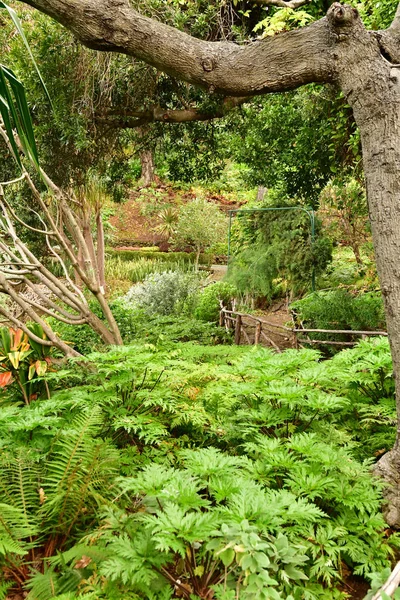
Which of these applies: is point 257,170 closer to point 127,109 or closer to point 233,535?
point 127,109

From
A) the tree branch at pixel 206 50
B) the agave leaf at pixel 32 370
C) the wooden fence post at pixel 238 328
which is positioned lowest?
the wooden fence post at pixel 238 328

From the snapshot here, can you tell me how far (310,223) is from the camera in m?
7.39

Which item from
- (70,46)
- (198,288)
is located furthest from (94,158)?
(198,288)

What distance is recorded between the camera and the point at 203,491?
1.98m

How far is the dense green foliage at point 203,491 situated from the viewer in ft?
4.25

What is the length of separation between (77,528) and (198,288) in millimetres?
7587

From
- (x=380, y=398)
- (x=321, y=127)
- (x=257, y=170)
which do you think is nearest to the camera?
(x=380, y=398)

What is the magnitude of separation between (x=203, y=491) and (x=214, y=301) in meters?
6.43

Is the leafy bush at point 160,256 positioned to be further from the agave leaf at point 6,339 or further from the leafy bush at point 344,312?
the agave leaf at point 6,339

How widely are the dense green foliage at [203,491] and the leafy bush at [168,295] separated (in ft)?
19.2

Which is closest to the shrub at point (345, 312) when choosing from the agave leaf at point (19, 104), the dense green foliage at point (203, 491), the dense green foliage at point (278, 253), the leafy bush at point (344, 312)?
the leafy bush at point (344, 312)

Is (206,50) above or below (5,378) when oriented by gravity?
above

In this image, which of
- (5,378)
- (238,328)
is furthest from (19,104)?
(238,328)

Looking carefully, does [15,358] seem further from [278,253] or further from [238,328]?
[278,253]
